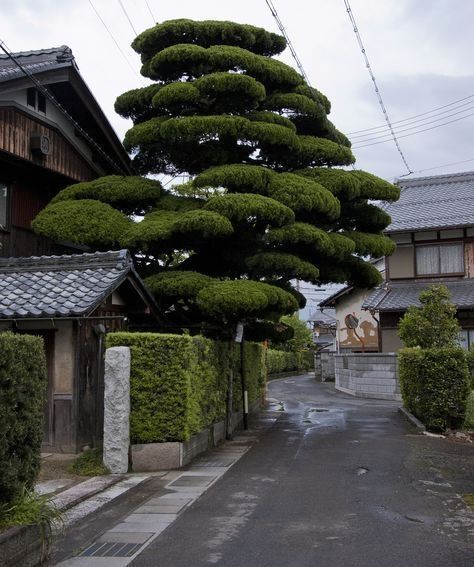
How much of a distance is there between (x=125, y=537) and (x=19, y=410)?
193 centimetres

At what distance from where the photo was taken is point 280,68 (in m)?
14.5

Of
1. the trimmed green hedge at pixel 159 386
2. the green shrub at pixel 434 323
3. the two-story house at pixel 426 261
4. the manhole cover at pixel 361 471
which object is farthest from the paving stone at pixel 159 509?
the two-story house at pixel 426 261

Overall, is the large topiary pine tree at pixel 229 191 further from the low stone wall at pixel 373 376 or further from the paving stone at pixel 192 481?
the low stone wall at pixel 373 376

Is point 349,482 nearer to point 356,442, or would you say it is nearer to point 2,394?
point 356,442

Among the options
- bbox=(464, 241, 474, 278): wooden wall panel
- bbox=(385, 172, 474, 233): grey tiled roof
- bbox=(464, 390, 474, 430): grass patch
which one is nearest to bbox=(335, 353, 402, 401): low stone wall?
bbox=(464, 241, 474, 278): wooden wall panel

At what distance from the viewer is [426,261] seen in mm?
25453

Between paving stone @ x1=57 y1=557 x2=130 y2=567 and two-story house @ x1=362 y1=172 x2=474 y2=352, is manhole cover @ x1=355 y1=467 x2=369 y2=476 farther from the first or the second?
two-story house @ x1=362 y1=172 x2=474 y2=352

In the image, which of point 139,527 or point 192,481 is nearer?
point 139,527

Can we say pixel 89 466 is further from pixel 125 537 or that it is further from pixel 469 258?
pixel 469 258

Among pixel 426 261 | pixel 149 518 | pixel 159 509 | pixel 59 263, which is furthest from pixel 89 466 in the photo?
pixel 426 261

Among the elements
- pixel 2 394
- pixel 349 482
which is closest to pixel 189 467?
pixel 349 482

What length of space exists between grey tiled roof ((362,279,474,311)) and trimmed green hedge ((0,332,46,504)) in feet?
64.6

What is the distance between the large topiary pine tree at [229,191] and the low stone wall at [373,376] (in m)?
8.31

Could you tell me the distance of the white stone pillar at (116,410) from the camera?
9.30m
